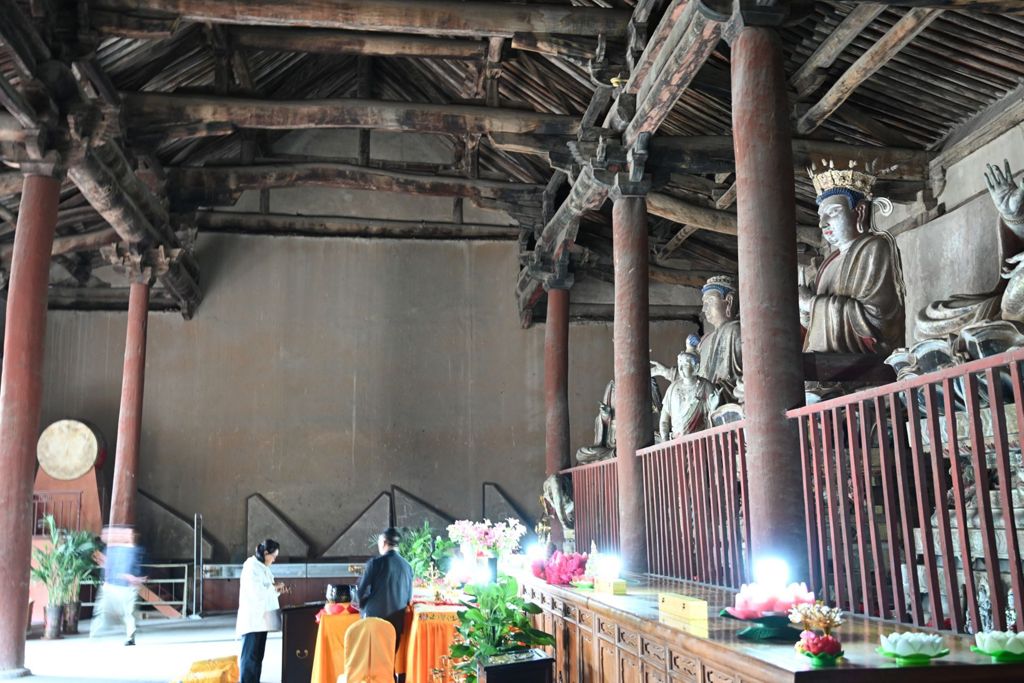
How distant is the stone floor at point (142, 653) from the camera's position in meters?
8.20

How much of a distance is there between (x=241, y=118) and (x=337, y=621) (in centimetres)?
581

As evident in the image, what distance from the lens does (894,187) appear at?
31.4 feet

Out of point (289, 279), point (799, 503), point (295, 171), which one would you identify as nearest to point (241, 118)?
point (295, 171)

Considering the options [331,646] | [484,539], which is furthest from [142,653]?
[484,539]

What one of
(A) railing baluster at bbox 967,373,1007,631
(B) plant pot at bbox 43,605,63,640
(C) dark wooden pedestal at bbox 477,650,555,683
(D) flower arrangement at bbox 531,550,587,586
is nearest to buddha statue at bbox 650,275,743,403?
(D) flower arrangement at bbox 531,550,587,586

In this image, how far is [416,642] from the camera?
7.01 m

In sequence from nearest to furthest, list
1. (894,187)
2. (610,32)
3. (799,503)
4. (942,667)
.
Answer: (942,667), (799,503), (610,32), (894,187)

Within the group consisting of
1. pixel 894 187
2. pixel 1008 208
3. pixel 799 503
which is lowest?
pixel 799 503

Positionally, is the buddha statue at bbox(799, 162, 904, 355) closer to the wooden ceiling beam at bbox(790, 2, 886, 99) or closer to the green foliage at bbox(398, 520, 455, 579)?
the wooden ceiling beam at bbox(790, 2, 886, 99)

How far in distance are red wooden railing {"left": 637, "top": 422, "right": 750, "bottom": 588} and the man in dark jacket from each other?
6.50ft

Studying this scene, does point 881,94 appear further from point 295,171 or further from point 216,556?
point 216,556

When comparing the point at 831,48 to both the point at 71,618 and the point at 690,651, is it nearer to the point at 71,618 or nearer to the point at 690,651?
the point at 690,651

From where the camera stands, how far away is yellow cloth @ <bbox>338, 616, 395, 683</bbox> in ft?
19.7

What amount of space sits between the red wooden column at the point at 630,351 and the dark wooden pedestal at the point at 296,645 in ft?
8.94
